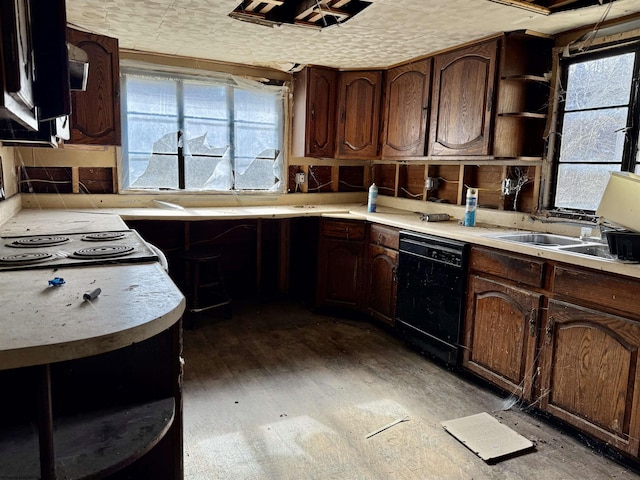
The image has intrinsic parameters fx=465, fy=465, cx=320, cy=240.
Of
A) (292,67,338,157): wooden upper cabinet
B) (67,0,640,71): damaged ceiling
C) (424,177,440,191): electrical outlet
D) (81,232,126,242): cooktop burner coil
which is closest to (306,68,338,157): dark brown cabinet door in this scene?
(292,67,338,157): wooden upper cabinet

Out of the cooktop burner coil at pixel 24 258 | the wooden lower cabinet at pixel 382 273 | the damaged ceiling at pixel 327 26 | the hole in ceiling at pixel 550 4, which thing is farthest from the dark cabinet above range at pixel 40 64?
the wooden lower cabinet at pixel 382 273

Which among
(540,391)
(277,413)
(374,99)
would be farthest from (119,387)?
(374,99)

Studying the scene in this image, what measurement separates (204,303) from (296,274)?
882 millimetres

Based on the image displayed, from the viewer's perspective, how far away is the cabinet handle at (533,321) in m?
2.29

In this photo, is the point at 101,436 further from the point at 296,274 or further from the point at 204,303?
the point at 296,274

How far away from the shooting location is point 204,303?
3895mm

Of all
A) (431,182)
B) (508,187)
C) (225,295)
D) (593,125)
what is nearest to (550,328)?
(508,187)

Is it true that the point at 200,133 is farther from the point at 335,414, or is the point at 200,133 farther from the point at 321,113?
the point at 335,414

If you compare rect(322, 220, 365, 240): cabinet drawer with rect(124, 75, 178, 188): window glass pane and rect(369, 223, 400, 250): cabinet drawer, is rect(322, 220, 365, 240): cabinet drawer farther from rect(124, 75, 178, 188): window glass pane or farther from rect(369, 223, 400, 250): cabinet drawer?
rect(124, 75, 178, 188): window glass pane

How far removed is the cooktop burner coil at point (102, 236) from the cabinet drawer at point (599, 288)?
83.1 inches

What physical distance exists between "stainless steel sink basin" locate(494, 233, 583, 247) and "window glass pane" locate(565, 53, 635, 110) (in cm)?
79

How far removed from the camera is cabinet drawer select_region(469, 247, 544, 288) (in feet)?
7.50

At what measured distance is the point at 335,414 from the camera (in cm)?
233

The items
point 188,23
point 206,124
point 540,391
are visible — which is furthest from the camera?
point 206,124
